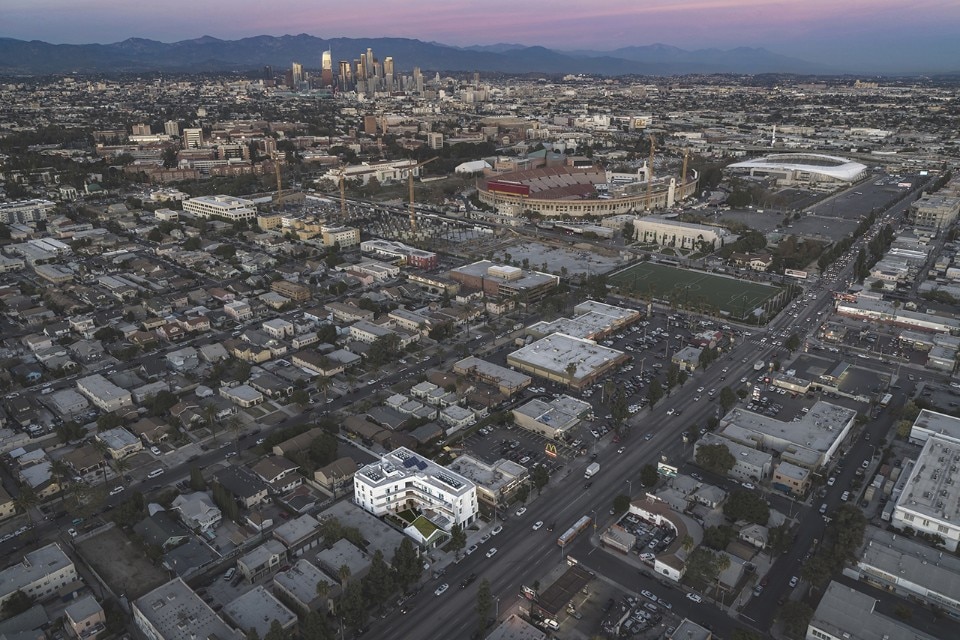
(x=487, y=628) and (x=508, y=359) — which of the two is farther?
(x=508, y=359)

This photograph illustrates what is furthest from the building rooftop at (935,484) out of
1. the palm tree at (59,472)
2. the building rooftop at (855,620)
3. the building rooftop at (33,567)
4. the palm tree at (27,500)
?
the palm tree at (59,472)

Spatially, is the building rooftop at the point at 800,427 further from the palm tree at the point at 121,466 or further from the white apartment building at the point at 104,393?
the white apartment building at the point at 104,393

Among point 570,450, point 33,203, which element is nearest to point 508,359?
point 570,450

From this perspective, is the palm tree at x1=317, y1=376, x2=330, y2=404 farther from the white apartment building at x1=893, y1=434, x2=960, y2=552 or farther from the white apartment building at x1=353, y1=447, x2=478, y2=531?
the white apartment building at x1=893, y1=434, x2=960, y2=552

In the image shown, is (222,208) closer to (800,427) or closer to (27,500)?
(27,500)

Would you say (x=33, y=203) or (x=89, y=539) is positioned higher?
(x=33, y=203)

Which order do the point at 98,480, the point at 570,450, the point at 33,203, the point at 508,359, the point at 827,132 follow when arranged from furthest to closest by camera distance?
1. the point at 827,132
2. the point at 33,203
3. the point at 508,359
4. the point at 570,450
5. the point at 98,480

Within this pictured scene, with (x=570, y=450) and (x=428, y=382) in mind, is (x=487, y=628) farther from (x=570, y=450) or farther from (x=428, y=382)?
(x=428, y=382)
